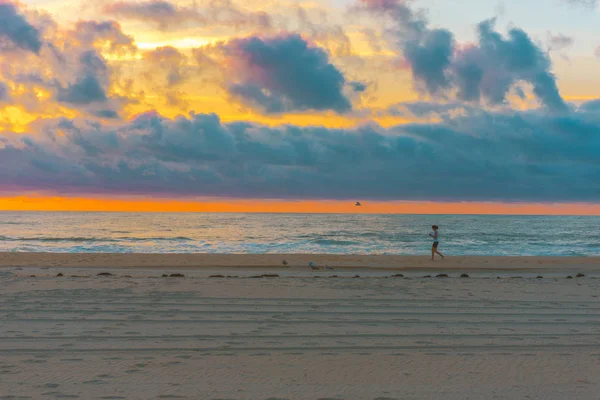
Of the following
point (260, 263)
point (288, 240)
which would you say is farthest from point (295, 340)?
point (288, 240)

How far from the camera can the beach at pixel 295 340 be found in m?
5.30

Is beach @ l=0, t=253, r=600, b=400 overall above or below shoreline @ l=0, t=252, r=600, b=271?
above

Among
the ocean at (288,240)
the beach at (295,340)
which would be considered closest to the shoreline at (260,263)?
the beach at (295,340)

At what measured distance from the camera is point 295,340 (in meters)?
7.14

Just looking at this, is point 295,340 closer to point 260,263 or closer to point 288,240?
point 260,263

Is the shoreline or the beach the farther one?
the shoreline

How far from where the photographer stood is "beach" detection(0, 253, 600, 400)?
5305 millimetres

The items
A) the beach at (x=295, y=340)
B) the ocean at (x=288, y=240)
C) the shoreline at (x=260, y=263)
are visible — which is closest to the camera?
the beach at (x=295, y=340)

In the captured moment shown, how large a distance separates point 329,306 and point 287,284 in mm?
3176

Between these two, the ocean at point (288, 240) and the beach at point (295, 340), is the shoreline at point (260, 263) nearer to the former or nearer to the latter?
the beach at point (295, 340)

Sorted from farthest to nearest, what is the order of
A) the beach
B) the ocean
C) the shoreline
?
the ocean < the shoreline < the beach

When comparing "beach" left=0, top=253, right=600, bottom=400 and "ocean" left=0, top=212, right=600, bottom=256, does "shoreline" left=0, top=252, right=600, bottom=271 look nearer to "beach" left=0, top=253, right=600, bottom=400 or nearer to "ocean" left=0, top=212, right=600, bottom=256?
"beach" left=0, top=253, right=600, bottom=400

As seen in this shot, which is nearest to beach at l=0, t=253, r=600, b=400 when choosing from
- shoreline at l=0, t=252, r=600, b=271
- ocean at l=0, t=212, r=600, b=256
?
shoreline at l=0, t=252, r=600, b=271

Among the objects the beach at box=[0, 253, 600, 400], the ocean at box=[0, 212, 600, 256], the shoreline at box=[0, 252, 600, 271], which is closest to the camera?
the beach at box=[0, 253, 600, 400]
